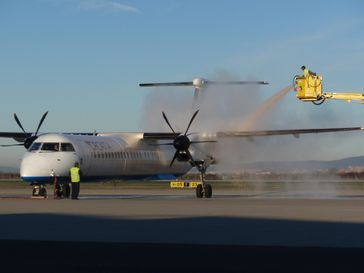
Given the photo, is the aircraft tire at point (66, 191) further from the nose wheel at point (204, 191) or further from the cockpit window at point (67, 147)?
the nose wheel at point (204, 191)

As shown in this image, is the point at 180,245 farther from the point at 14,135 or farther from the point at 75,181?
the point at 14,135

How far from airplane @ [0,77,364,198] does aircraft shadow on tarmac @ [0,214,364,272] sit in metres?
16.4

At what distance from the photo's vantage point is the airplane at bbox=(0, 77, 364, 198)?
126 ft

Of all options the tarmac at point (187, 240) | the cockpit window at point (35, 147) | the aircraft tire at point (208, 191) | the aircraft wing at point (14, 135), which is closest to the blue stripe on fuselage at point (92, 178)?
the cockpit window at point (35, 147)

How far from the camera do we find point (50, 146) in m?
39.4

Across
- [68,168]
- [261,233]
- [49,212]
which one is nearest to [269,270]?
[261,233]

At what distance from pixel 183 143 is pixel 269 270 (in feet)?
101

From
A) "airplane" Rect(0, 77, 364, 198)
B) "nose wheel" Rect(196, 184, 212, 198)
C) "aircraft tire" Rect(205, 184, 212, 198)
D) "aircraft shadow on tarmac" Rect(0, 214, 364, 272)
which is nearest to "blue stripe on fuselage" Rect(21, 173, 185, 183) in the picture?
"airplane" Rect(0, 77, 364, 198)

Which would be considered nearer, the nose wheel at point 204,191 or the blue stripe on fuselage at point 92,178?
the blue stripe on fuselage at point 92,178

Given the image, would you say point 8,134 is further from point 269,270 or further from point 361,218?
point 269,270

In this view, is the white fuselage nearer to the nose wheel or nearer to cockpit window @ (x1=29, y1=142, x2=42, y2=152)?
cockpit window @ (x1=29, y1=142, x2=42, y2=152)

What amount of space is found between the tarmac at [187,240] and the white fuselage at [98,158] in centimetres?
1213

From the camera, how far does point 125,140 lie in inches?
1892

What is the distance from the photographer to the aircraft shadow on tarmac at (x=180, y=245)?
11.8m
